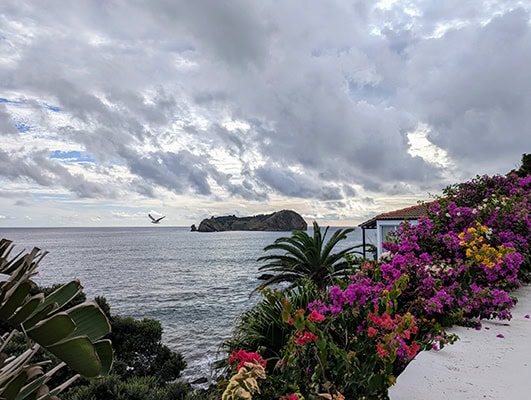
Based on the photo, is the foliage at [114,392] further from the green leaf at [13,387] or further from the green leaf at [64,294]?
the green leaf at [13,387]

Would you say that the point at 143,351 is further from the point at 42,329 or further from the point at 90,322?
the point at 42,329

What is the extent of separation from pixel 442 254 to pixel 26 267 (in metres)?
4.93

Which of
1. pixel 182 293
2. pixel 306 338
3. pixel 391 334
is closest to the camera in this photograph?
pixel 306 338

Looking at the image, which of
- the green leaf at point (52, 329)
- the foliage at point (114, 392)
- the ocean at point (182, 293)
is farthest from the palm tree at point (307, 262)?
the green leaf at point (52, 329)

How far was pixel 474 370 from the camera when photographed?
2586mm

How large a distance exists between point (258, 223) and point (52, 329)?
493ft

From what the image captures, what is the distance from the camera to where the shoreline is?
88.4 inches

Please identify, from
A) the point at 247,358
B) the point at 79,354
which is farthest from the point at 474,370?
the point at 79,354

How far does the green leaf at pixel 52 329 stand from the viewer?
0.77 meters

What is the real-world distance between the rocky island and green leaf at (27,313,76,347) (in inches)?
4912

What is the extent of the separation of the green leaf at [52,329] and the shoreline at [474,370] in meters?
1.96

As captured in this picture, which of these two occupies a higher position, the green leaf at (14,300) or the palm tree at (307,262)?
the green leaf at (14,300)

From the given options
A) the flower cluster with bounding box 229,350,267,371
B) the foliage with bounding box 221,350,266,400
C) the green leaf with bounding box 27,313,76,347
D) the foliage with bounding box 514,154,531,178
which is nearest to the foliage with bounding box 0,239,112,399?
the green leaf with bounding box 27,313,76,347

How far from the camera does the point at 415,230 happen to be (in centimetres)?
536
